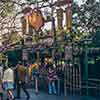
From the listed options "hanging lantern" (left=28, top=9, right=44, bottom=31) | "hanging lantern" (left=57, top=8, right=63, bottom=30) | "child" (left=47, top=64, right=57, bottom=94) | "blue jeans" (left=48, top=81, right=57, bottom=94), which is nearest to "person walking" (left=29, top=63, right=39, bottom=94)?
"blue jeans" (left=48, top=81, right=57, bottom=94)

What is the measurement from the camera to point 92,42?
2172cm

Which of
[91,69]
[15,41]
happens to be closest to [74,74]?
[91,69]

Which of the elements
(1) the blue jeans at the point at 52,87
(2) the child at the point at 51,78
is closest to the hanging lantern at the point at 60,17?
(2) the child at the point at 51,78

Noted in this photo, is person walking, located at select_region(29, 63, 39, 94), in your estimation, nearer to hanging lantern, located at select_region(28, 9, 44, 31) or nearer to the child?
the child

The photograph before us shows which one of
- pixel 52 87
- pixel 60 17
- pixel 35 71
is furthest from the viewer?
pixel 35 71

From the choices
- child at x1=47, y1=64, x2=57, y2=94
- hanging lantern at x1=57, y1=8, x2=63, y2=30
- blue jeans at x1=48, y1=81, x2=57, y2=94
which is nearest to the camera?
hanging lantern at x1=57, y1=8, x2=63, y2=30

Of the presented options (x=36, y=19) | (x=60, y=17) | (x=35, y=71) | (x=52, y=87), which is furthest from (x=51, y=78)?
(x=36, y=19)

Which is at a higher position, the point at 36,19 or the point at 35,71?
the point at 36,19

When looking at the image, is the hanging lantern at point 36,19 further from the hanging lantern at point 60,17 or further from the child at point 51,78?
the child at point 51,78

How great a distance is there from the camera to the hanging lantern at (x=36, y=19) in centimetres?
1662

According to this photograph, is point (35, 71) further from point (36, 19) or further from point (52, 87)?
point (36, 19)

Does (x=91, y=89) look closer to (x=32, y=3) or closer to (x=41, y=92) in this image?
(x=41, y=92)

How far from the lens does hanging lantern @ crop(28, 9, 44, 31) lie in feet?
54.5

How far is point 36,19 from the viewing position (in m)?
16.8
